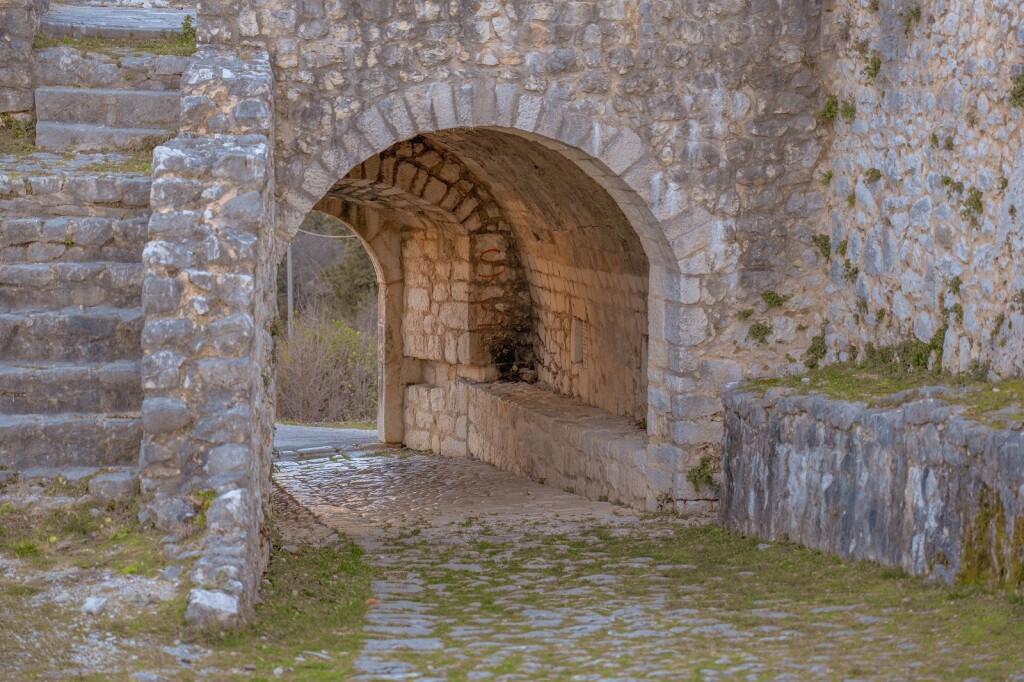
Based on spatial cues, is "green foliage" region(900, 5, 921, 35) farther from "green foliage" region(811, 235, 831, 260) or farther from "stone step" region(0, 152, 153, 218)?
"stone step" region(0, 152, 153, 218)

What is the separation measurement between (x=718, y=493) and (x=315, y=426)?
8.91m

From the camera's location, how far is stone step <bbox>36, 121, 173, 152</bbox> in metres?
7.21

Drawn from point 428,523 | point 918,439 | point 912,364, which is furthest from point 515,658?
point 428,523

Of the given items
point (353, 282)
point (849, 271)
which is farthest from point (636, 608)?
point (353, 282)

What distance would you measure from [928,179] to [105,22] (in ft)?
17.1

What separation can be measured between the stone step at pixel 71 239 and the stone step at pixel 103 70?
5.27ft

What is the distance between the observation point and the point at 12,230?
20.4ft

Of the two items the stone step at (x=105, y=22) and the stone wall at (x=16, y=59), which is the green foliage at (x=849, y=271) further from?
the stone wall at (x=16, y=59)

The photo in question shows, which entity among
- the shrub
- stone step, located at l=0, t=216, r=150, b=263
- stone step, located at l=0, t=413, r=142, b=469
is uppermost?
stone step, located at l=0, t=216, r=150, b=263

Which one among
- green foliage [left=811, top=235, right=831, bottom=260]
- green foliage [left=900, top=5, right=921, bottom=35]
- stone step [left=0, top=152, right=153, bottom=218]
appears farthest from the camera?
green foliage [left=811, top=235, right=831, bottom=260]

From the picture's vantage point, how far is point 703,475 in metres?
7.91

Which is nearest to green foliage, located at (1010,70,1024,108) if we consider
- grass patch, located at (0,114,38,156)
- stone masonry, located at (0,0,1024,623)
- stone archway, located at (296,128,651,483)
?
stone masonry, located at (0,0,1024,623)

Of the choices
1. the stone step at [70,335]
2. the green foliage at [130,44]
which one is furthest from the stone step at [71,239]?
the green foliage at [130,44]

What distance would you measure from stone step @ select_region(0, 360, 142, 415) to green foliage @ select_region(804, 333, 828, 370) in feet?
13.1
